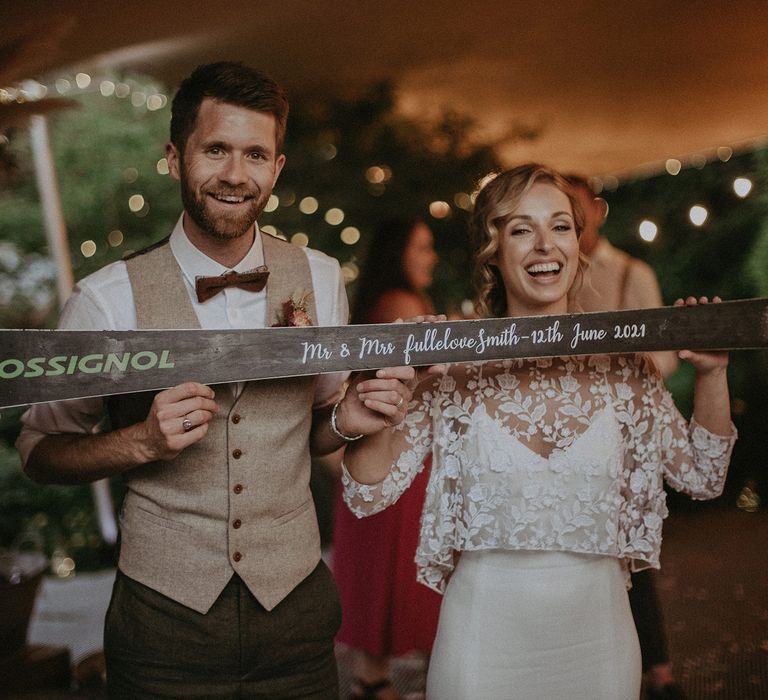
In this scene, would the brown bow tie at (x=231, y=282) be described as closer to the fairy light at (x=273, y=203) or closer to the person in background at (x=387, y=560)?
the person in background at (x=387, y=560)

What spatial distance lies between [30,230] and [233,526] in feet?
10.6

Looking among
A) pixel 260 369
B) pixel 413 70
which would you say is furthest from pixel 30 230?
pixel 260 369

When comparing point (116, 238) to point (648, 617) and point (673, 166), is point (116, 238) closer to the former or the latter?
point (673, 166)

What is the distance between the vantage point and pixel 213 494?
156 centimetres

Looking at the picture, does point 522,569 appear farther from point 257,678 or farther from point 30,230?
point 30,230

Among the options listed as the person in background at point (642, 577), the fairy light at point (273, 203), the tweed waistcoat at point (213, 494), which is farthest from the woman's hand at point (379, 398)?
the fairy light at point (273, 203)

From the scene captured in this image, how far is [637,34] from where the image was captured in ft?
9.80

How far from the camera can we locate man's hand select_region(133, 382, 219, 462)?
141 centimetres

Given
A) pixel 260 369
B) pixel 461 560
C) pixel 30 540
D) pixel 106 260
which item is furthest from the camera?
pixel 30 540

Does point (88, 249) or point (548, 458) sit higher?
point (88, 249)

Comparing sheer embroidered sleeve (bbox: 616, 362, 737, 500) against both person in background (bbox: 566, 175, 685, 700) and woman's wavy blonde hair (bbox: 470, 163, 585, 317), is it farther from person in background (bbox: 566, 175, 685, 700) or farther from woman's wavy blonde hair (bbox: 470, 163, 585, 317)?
person in background (bbox: 566, 175, 685, 700)

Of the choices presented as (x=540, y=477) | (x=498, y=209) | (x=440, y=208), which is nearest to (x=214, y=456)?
(x=540, y=477)

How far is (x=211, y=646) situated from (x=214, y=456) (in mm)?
354

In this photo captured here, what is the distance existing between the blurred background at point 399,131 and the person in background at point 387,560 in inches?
13.1
